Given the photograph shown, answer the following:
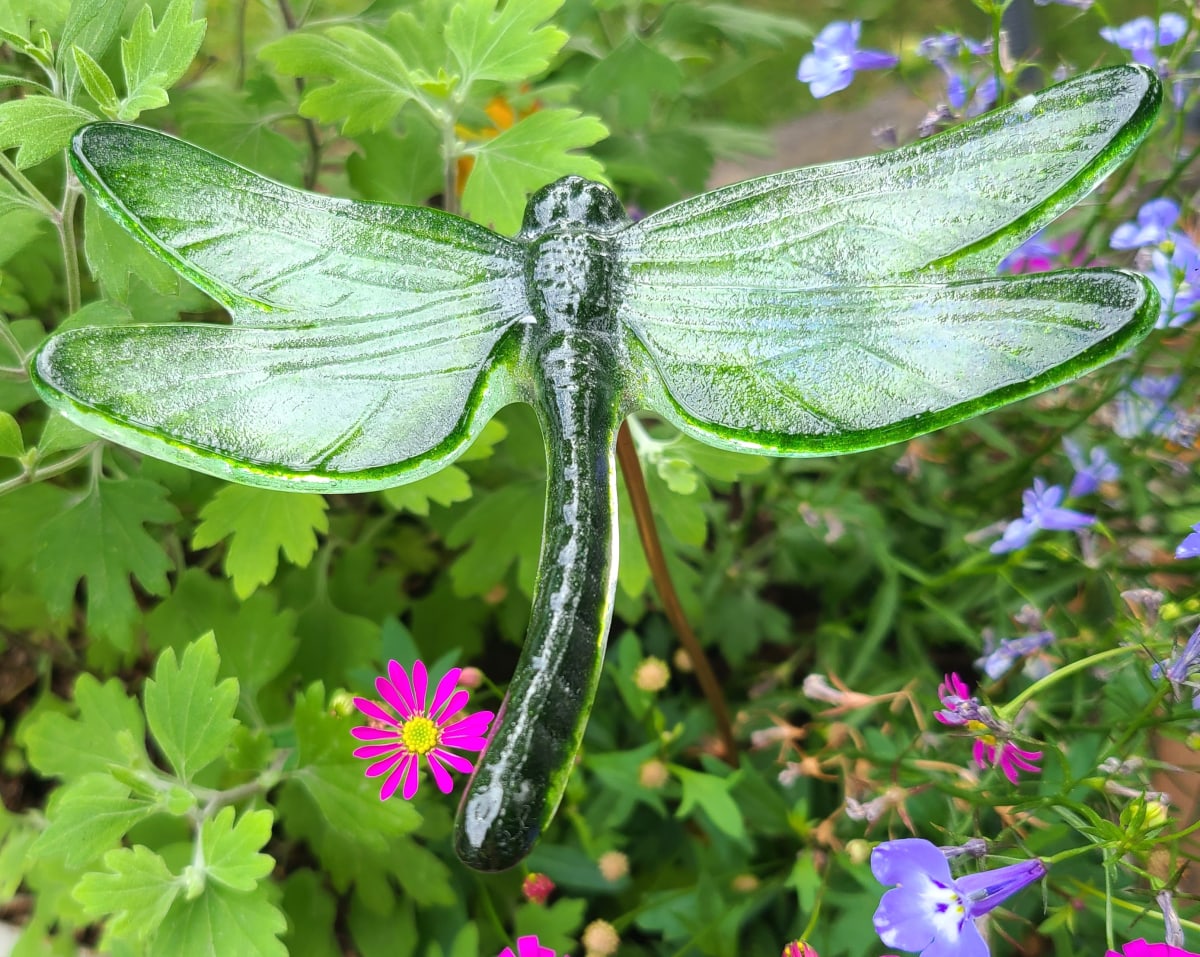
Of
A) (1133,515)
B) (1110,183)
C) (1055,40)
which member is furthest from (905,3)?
(1133,515)

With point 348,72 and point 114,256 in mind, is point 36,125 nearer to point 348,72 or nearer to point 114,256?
point 114,256

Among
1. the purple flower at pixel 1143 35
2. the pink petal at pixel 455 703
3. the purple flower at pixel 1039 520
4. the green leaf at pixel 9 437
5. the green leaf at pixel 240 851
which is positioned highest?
the purple flower at pixel 1143 35

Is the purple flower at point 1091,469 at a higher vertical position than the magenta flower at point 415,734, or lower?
higher

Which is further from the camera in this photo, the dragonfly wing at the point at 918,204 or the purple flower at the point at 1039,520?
the purple flower at the point at 1039,520

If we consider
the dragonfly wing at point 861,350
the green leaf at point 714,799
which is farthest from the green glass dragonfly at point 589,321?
the green leaf at point 714,799

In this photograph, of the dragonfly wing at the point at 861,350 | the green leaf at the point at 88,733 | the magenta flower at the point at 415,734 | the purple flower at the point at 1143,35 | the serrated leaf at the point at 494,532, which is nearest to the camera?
the dragonfly wing at the point at 861,350

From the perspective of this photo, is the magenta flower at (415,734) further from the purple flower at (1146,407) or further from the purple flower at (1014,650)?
the purple flower at (1146,407)

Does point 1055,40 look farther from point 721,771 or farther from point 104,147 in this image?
point 104,147

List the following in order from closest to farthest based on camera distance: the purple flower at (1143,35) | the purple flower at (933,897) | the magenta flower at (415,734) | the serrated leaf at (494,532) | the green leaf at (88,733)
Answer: the purple flower at (933,897) < the magenta flower at (415,734) < the green leaf at (88,733) < the purple flower at (1143,35) < the serrated leaf at (494,532)
